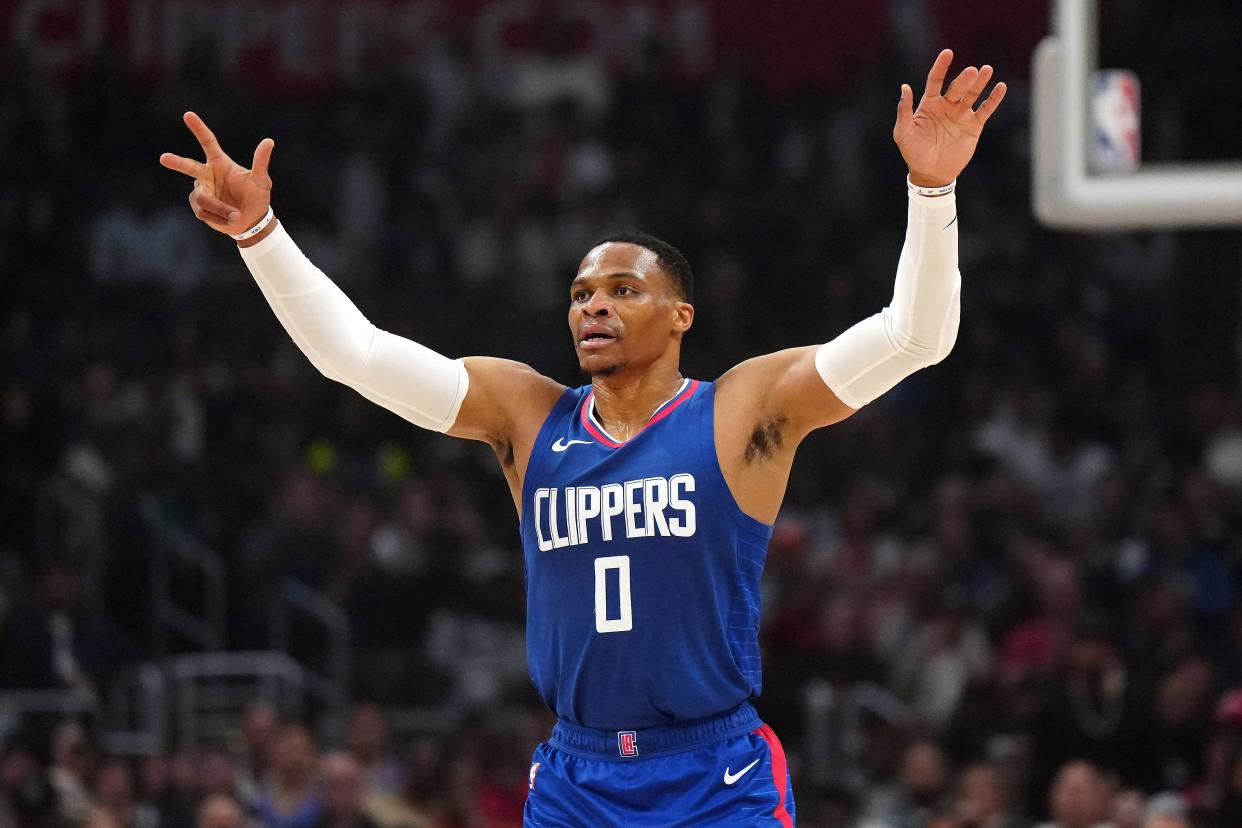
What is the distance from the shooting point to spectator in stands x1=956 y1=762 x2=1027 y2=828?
33.0ft

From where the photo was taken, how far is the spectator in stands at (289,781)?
438 inches

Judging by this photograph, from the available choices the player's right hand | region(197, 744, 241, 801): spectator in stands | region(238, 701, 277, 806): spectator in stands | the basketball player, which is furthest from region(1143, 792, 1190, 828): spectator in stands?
the player's right hand

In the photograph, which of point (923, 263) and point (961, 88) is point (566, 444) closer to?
point (923, 263)

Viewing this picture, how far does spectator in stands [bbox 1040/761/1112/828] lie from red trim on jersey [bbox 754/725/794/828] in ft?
15.5

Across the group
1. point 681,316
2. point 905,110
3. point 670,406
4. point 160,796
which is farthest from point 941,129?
point 160,796

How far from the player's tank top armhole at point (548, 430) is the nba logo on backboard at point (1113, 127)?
2823 mm

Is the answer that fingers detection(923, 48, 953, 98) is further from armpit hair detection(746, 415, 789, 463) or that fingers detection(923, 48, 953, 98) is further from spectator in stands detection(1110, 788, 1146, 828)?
spectator in stands detection(1110, 788, 1146, 828)

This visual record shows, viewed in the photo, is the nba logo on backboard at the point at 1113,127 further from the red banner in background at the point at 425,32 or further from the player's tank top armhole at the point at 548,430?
the red banner in background at the point at 425,32

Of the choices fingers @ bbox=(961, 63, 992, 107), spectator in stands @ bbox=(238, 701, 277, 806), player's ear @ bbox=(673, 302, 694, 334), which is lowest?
spectator in stands @ bbox=(238, 701, 277, 806)

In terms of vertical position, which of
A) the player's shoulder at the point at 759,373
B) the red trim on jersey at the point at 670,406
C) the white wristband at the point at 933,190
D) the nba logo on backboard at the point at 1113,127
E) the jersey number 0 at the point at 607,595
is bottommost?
the jersey number 0 at the point at 607,595

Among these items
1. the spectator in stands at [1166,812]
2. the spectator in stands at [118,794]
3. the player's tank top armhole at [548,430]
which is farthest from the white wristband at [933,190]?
the spectator in stands at [118,794]

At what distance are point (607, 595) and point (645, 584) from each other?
0.38 feet

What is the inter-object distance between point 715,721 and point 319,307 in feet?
5.64

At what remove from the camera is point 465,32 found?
19.6 m
